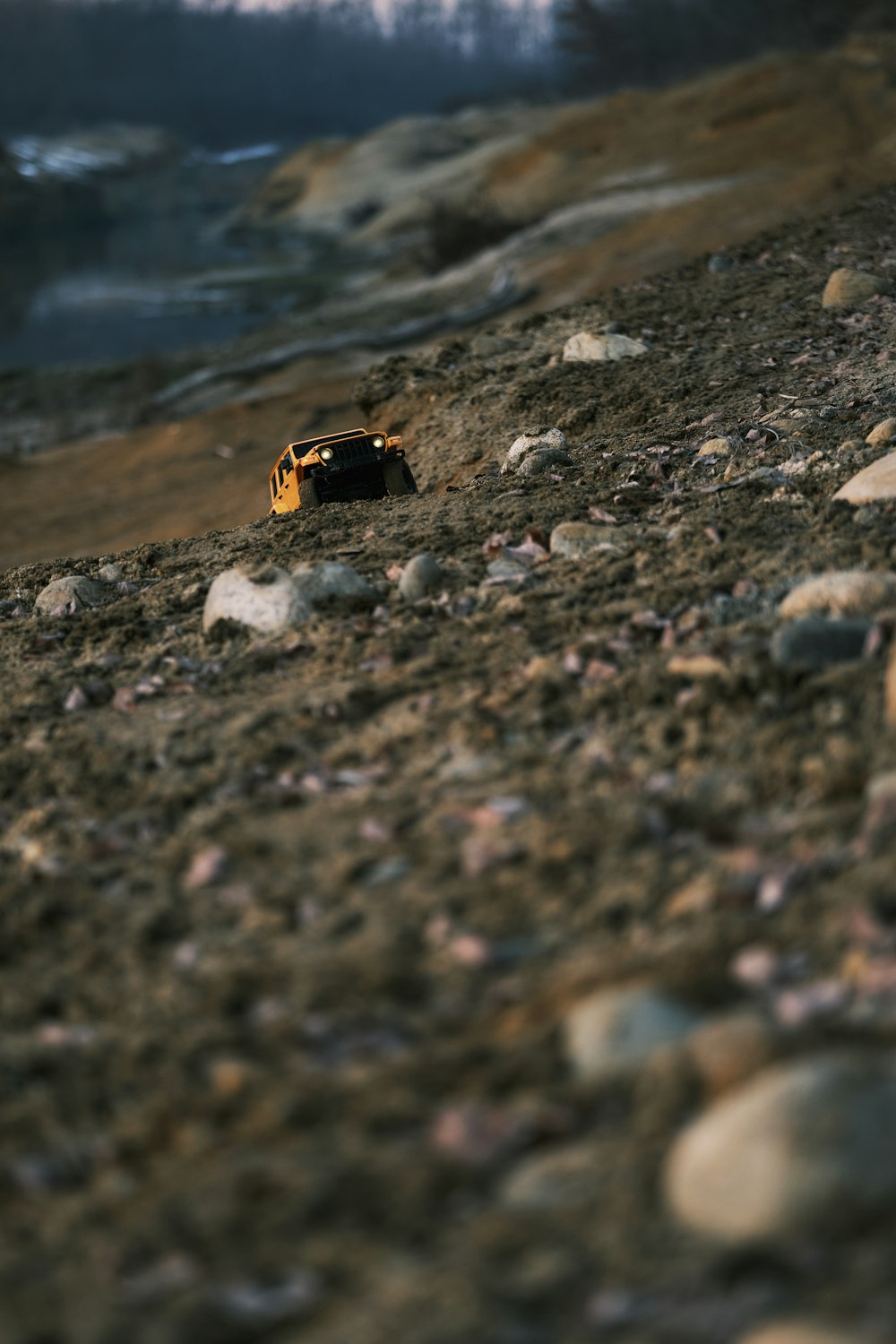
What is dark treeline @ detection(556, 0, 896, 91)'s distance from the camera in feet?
289

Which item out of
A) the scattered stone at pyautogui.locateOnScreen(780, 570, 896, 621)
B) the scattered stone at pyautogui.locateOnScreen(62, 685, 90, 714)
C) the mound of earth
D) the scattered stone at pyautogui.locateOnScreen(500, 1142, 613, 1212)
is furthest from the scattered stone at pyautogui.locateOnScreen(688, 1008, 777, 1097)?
the mound of earth

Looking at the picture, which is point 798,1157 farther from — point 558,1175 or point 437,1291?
point 437,1291

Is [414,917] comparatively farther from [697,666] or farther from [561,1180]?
[697,666]

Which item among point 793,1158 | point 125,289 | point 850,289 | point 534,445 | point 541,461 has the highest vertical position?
point 125,289

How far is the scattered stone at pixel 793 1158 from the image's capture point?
105 inches

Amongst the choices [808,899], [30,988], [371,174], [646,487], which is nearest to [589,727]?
[808,899]

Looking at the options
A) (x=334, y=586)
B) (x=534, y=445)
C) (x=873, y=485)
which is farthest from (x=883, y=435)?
(x=334, y=586)

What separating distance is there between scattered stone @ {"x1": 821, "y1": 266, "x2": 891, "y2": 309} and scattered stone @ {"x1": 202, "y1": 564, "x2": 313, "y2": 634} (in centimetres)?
846

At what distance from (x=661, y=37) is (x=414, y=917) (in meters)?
104

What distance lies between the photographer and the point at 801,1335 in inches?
90.7

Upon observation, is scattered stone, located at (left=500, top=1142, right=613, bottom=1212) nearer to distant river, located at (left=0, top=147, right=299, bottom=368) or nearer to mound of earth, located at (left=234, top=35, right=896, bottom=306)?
mound of earth, located at (left=234, top=35, right=896, bottom=306)

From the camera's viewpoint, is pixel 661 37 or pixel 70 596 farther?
pixel 661 37

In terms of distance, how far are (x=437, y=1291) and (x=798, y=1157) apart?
77cm

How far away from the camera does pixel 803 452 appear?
8.98m
